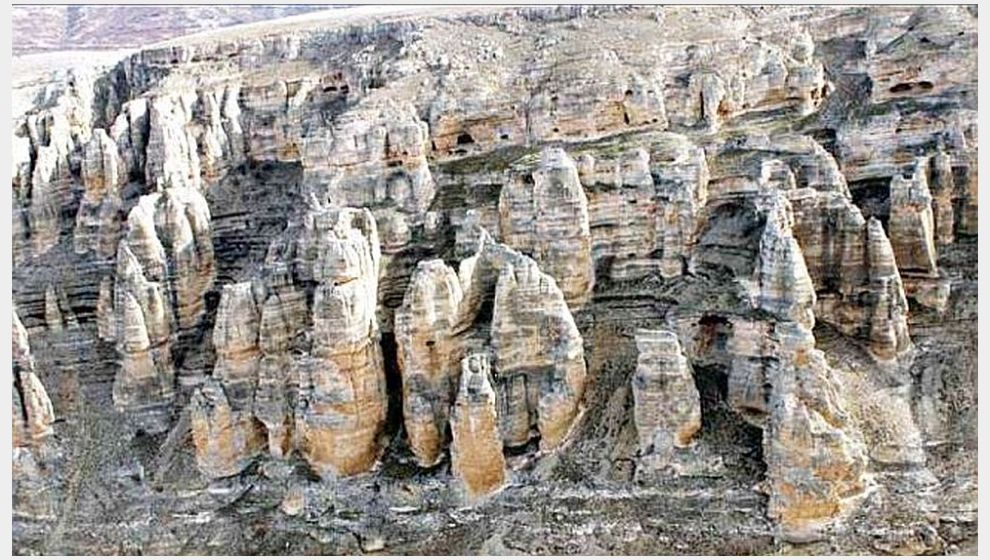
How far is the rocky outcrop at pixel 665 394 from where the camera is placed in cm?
3061

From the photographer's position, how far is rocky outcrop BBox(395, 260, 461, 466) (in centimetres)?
3238

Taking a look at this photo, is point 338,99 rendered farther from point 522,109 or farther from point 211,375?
point 211,375

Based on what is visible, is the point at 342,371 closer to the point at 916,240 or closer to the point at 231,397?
the point at 231,397

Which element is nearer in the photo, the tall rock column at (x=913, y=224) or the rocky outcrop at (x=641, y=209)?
the tall rock column at (x=913, y=224)

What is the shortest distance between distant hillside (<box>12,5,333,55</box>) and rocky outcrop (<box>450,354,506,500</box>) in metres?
72.9

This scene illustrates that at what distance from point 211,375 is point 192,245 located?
541 cm

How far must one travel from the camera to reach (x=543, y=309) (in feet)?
105

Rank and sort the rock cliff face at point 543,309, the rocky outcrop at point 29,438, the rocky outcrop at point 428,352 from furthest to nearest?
1. the rocky outcrop at point 29,438
2. the rocky outcrop at point 428,352
3. the rock cliff face at point 543,309

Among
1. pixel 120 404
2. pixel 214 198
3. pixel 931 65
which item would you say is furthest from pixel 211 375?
pixel 931 65

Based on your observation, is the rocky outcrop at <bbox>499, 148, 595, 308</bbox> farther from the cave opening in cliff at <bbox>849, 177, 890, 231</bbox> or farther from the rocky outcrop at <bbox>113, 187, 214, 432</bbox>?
the rocky outcrop at <bbox>113, 187, 214, 432</bbox>

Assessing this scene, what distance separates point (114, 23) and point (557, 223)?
90702 mm

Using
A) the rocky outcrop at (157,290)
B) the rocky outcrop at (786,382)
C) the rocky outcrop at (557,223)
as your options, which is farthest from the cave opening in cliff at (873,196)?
the rocky outcrop at (157,290)

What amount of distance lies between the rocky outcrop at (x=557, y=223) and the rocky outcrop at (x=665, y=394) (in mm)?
4509

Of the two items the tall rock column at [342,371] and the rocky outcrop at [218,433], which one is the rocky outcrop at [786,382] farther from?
the rocky outcrop at [218,433]
